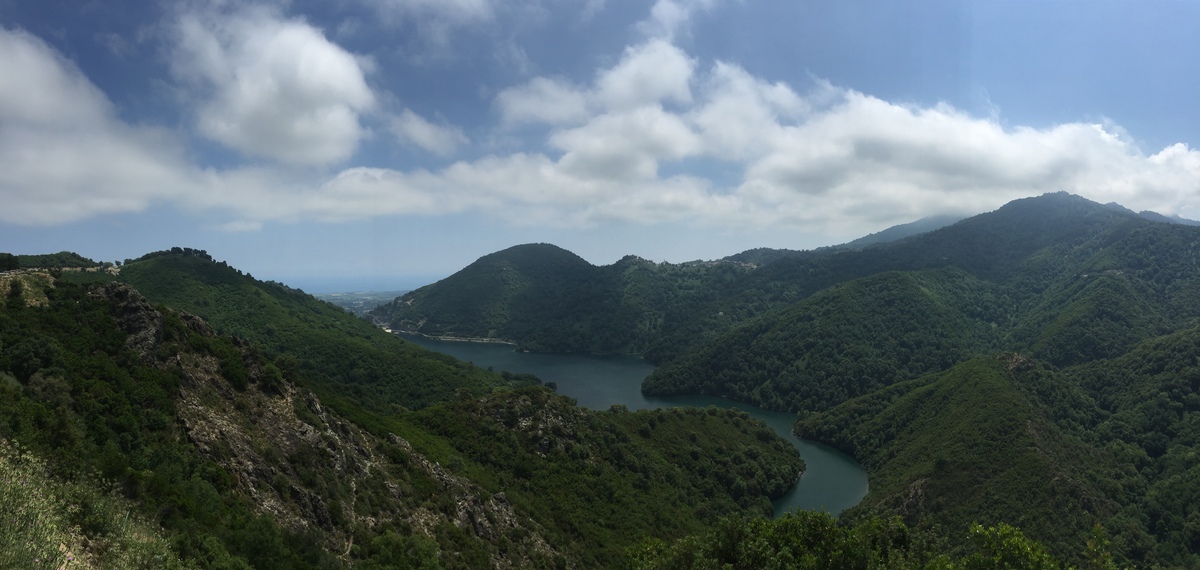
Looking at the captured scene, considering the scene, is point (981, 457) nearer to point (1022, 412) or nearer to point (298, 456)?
point (1022, 412)

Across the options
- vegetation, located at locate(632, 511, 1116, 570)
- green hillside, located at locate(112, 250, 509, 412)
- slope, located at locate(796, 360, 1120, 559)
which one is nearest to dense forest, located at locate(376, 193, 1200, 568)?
slope, located at locate(796, 360, 1120, 559)

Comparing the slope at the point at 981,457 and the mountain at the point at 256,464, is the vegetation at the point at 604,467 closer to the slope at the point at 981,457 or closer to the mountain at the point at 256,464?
the mountain at the point at 256,464

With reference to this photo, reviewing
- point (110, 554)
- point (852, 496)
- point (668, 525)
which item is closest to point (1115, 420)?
point (852, 496)

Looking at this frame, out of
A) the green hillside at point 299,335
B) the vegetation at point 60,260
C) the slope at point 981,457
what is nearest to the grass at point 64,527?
the slope at point 981,457

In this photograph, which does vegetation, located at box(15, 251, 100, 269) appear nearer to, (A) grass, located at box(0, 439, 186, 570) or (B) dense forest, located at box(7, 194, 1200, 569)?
(B) dense forest, located at box(7, 194, 1200, 569)

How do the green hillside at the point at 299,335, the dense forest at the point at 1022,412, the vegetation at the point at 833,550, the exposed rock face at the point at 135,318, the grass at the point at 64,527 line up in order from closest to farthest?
1. the grass at the point at 64,527
2. the vegetation at the point at 833,550
3. the exposed rock face at the point at 135,318
4. the dense forest at the point at 1022,412
5. the green hillside at the point at 299,335
